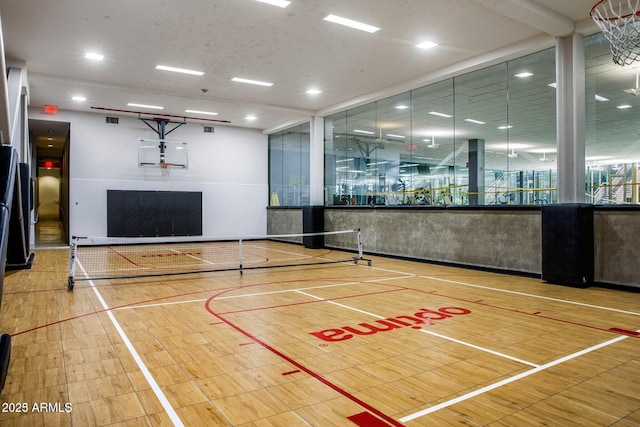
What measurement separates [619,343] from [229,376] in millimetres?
3989

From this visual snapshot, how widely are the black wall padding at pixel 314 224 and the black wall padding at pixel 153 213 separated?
16.0 ft

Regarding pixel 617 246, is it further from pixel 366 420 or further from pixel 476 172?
pixel 366 420

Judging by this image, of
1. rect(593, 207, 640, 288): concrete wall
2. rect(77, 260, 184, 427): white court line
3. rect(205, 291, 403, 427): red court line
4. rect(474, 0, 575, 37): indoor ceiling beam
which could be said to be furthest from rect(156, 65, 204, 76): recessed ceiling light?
rect(593, 207, 640, 288): concrete wall

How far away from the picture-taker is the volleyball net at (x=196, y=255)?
30.4 feet

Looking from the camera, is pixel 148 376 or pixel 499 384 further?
pixel 148 376

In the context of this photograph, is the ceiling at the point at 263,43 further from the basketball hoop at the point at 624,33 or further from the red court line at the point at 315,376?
the red court line at the point at 315,376

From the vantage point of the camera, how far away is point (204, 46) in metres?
8.59

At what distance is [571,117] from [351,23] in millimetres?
4359

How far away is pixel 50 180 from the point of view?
32.2 m

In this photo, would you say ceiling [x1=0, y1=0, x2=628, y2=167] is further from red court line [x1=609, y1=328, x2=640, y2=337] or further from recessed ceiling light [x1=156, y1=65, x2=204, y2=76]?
red court line [x1=609, y1=328, x2=640, y2=337]

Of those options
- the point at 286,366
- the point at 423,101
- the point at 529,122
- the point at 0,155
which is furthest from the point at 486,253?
the point at 0,155

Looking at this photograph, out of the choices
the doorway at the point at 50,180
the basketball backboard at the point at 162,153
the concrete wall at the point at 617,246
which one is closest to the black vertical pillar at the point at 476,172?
the concrete wall at the point at 617,246

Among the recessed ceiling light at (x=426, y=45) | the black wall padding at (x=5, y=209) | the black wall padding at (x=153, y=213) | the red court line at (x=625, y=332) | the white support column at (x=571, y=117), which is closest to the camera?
the black wall padding at (x=5, y=209)

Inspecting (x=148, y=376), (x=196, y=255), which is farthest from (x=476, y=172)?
(x=148, y=376)
